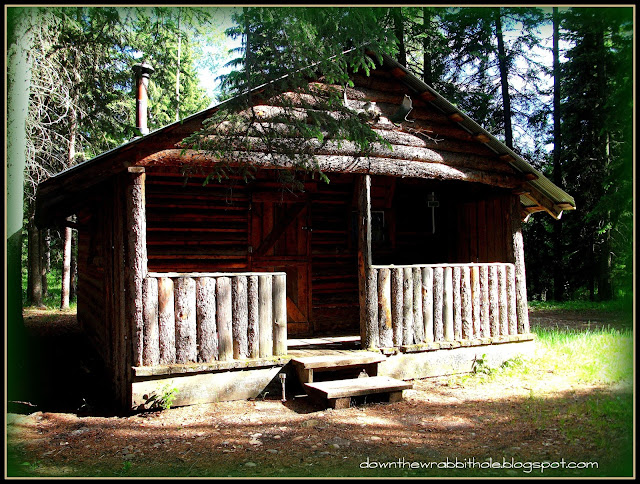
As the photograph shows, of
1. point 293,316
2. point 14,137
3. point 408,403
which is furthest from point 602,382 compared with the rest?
point 14,137

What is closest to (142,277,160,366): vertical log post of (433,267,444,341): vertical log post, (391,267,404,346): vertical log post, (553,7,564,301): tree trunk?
(391,267,404,346): vertical log post

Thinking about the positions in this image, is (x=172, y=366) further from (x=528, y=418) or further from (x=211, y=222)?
(x=528, y=418)

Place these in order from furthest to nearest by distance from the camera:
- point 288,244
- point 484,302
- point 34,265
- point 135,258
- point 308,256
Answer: point 34,265, point 308,256, point 288,244, point 484,302, point 135,258

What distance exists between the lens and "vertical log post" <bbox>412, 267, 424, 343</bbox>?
316 inches

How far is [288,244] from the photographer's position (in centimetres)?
992

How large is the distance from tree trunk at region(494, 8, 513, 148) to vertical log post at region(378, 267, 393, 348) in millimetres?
15125

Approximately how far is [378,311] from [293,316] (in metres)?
2.64

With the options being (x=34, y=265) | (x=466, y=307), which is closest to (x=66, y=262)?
(x=34, y=265)

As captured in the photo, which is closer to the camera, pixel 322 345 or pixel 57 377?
pixel 322 345

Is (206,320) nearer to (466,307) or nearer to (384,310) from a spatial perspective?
(384,310)

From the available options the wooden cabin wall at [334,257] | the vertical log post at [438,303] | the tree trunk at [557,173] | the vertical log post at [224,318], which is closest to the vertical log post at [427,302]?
the vertical log post at [438,303]

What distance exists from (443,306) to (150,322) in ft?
15.6

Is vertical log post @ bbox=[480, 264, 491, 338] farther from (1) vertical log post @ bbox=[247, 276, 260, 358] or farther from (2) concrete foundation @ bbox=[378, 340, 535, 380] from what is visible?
(1) vertical log post @ bbox=[247, 276, 260, 358]

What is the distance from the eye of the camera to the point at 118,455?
4922 mm
